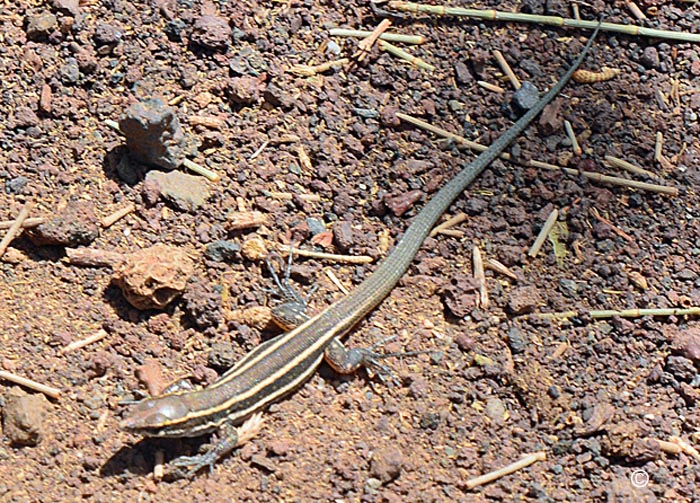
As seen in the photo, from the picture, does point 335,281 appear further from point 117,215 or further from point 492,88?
point 492,88

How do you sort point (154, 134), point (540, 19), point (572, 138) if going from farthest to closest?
point (540, 19)
point (572, 138)
point (154, 134)

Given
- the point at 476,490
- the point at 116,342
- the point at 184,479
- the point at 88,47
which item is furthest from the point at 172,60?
the point at 476,490

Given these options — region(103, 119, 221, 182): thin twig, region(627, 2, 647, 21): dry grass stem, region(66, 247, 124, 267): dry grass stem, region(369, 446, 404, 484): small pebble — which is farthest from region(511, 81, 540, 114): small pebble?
region(66, 247, 124, 267): dry grass stem

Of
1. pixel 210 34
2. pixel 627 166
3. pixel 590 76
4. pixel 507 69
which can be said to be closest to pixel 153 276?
pixel 210 34

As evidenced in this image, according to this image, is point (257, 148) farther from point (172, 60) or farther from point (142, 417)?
point (142, 417)

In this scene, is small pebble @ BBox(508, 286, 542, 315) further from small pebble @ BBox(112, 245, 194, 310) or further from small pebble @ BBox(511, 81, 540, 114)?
small pebble @ BBox(112, 245, 194, 310)

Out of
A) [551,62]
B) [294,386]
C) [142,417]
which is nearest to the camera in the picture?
[142,417]

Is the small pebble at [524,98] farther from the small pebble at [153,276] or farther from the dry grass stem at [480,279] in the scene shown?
the small pebble at [153,276]

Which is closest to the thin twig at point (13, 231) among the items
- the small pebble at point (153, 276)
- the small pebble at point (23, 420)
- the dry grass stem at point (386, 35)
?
the small pebble at point (153, 276)

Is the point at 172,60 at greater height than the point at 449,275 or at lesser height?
greater
